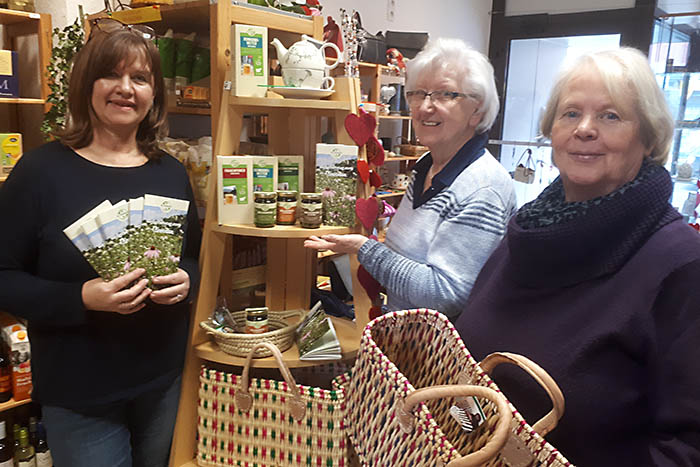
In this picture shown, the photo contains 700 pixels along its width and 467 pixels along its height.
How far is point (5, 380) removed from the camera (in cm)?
226

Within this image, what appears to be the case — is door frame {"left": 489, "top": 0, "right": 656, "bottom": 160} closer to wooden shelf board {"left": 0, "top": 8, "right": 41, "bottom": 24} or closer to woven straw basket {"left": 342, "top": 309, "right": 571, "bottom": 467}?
wooden shelf board {"left": 0, "top": 8, "right": 41, "bottom": 24}

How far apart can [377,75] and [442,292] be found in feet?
11.6

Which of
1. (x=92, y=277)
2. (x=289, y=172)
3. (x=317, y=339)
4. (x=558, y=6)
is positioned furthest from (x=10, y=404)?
(x=558, y=6)

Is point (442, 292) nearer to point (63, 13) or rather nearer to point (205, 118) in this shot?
point (205, 118)

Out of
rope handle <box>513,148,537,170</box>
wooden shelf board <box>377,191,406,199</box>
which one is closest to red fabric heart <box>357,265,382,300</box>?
wooden shelf board <box>377,191,406,199</box>

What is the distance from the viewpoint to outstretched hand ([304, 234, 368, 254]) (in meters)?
1.56

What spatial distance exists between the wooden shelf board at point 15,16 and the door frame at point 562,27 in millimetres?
3901

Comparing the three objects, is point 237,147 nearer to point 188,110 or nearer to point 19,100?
point 188,110

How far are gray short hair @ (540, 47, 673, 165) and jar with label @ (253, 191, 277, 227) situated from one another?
2.88ft

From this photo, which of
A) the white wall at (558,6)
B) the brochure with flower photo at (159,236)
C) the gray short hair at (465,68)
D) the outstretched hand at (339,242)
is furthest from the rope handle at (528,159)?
the brochure with flower photo at (159,236)

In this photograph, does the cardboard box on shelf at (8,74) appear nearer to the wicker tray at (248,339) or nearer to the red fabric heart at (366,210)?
the wicker tray at (248,339)

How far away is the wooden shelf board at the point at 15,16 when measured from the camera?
2.23 m

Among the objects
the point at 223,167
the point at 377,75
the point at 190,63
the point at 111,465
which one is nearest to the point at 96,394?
the point at 111,465

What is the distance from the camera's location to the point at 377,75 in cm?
460
